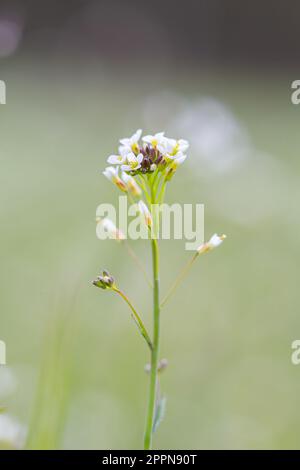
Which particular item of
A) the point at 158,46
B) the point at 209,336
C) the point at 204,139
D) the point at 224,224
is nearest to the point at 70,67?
the point at 158,46

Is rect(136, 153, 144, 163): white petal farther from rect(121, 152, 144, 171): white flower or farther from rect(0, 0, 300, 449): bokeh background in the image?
rect(0, 0, 300, 449): bokeh background

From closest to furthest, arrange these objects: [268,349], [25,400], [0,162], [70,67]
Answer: [25,400] < [268,349] < [0,162] < [70,67]

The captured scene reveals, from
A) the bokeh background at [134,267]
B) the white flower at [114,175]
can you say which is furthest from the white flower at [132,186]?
the bokeh background at [134,267]

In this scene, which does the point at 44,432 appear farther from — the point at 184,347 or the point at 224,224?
the point at 224,224

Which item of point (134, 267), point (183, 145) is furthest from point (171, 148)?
point (134, 267)

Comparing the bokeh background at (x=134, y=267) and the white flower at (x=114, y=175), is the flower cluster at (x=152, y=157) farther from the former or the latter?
the bokeh background at (x=134, y=267)

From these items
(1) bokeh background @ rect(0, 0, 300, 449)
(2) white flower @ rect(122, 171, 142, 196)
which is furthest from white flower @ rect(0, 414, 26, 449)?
(2) white flower @ rect(122, 171, 142, 196)

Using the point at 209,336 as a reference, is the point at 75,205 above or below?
above
